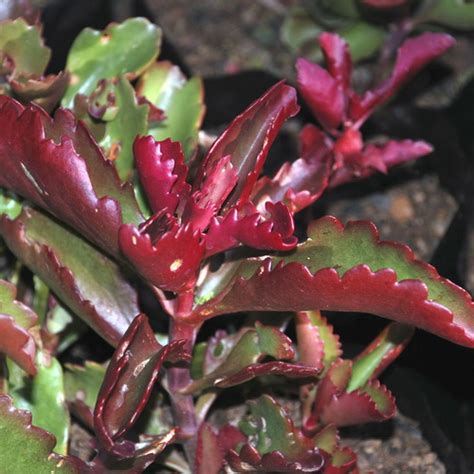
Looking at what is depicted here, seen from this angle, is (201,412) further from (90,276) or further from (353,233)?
(353,233)

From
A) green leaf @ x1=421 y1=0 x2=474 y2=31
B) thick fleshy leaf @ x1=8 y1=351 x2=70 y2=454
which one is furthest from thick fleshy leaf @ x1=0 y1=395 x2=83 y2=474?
green leaf @ x1=421 y1=0 x2=474 y2=31

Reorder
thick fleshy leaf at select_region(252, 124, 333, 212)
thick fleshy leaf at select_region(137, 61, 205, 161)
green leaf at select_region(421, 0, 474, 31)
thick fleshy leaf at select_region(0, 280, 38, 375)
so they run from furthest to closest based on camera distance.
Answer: green leaf at select_region(421, 0, 474, 31) → thick fleshy leaf at select_region(137, 61, 205, 161) → thick fleshy leaf at select_region(252, 124, 333, 212) → thick fleshy leaf at select_region(0, 280, 38, 375)

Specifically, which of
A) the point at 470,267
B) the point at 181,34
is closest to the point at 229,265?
the point at 470,267

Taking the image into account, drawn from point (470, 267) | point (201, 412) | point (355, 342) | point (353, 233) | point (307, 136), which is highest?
point (353, 233)

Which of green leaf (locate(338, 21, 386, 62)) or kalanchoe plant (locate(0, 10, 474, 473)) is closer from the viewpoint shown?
kalanchoe plant (locate(0, 10, 474, 473))

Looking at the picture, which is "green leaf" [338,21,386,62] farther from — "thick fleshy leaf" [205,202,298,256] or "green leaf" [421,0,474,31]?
"thick fleshy leaf" [205,202,298,256]

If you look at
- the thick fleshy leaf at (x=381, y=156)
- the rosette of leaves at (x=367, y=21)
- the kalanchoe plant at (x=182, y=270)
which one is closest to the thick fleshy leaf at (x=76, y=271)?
the kalanchoe plant at (x=182, y=270)
